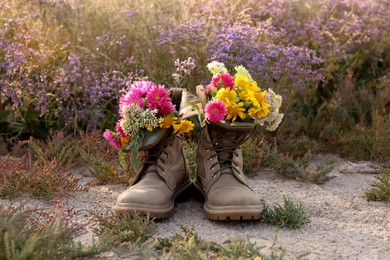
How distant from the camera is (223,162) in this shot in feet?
10.8

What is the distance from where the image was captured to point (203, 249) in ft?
8.70

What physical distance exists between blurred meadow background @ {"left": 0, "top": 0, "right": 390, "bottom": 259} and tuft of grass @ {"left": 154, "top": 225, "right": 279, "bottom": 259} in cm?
114

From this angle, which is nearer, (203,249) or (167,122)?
(203,249)

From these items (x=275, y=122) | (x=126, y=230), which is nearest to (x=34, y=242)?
(x=126, y=230)

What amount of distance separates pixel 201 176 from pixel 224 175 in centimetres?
18

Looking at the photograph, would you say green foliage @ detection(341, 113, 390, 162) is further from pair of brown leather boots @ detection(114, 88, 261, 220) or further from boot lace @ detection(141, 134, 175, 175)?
boot lace @ detection(141, 134, 175, 175)

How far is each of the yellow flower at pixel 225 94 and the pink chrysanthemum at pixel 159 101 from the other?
0.26 m

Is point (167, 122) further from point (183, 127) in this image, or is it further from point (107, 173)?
point (107, 173)

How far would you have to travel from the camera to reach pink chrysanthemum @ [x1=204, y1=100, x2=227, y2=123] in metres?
3.07

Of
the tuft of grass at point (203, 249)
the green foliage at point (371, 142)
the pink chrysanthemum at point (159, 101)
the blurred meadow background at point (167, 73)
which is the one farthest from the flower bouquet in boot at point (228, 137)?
the green foliage at point (371, 142)

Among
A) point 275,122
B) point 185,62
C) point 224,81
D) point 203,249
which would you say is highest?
point 224,81

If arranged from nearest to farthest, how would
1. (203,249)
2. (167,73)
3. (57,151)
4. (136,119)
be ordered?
(203,249)
(136,119)
(57,151)
(167,73)

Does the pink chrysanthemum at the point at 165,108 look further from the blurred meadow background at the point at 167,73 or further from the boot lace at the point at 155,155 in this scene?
the blurred meadow background at the point at 167,73

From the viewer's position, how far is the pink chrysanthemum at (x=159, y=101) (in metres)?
3.16
